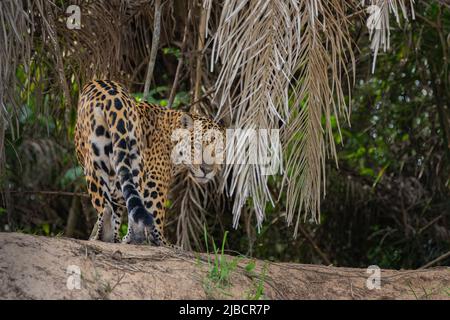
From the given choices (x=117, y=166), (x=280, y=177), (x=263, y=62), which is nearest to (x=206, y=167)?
(x=117, y=166)

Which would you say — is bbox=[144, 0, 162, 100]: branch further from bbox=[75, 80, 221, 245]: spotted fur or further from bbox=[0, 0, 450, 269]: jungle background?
bbox=[0, 0, 450, 269]: jungle background

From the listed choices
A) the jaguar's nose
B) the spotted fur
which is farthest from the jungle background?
the spotted fur

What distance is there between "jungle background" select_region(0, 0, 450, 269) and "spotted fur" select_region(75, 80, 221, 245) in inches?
52.8

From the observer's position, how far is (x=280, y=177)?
34.6 feet

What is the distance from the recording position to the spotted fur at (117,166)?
6.47 metres

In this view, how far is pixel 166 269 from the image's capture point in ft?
18.5

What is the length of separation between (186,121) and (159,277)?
246 centimetres

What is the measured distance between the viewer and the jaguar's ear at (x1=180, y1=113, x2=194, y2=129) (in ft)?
25.2

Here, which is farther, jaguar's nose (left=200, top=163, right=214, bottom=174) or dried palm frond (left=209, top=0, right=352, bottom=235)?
jaguar's nose (left=200, top=163, right=214, bottom=174)

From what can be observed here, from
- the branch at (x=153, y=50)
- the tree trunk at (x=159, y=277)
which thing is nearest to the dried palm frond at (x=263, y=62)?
the tree trunk at (x=159, y=277)

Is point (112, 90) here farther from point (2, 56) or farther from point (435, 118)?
point (435, 118)
